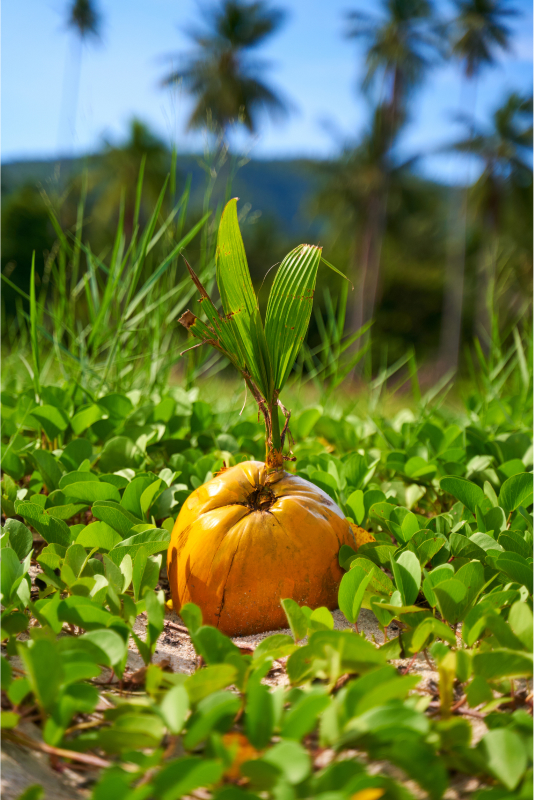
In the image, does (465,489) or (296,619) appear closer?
(296,619)

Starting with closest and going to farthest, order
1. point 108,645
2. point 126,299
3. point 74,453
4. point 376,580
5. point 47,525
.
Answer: point 108,645, point 376,580, point 47,525, point 74,453, point 126,299

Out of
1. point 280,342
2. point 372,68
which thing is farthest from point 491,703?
point 372,68

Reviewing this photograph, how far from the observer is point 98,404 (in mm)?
1729

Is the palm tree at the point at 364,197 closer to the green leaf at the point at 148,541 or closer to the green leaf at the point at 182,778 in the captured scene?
the green leaf at the point at 148,541

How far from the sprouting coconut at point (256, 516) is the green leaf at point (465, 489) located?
30 cm

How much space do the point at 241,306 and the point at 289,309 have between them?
3.6 inches

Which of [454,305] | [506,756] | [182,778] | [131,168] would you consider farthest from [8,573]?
[131,168]

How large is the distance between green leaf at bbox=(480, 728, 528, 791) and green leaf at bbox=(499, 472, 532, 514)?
Result: 747mm

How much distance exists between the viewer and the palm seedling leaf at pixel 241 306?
3.48ft

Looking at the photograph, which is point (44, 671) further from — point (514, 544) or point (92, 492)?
point (514, 544)

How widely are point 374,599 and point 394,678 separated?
0.31m

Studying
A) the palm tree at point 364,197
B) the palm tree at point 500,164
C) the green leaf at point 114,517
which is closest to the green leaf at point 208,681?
the green leaf at point 114,517

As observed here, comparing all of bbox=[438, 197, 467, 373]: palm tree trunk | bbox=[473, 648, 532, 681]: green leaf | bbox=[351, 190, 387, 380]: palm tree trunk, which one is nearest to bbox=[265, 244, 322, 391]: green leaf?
bbox=[473, 648, 532, 681]: green leaf

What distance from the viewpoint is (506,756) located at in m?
0.58
